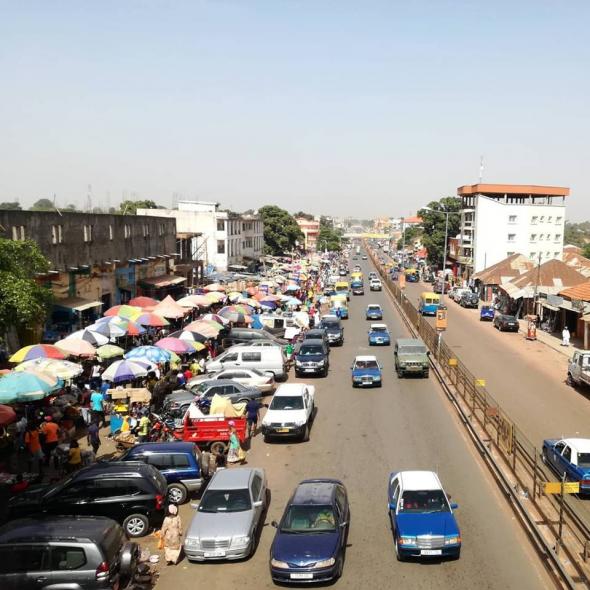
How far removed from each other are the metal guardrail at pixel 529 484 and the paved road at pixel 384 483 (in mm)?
421

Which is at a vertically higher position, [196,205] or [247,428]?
[196,205]

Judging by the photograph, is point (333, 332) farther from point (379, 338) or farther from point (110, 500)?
point (110, 500)

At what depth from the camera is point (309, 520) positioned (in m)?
12.2

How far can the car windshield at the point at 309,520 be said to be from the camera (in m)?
12.0

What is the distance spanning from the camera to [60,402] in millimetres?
21906

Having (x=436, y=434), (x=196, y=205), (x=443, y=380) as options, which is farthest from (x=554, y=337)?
(x=196, y=205)

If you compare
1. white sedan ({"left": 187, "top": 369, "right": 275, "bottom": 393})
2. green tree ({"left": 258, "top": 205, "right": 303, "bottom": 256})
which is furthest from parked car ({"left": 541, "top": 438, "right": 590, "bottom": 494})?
green tree ({"left": 258, "top": 205, "right": 303, "bottom": 256})

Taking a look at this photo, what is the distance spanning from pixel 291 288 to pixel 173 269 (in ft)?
34.2

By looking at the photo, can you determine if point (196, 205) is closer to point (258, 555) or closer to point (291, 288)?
point (291, 288)

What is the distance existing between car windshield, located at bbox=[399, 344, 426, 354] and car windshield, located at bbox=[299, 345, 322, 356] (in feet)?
12.6

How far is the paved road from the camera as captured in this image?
11617 millimetres

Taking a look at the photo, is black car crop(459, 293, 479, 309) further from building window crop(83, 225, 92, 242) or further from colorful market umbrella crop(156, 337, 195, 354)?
colorful market umbrella crop(156, 337, 195, 354)

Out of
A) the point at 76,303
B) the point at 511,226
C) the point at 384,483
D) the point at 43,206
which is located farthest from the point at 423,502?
the point at 43,206

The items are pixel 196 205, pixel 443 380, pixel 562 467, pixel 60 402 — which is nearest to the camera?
pixel 562 467
